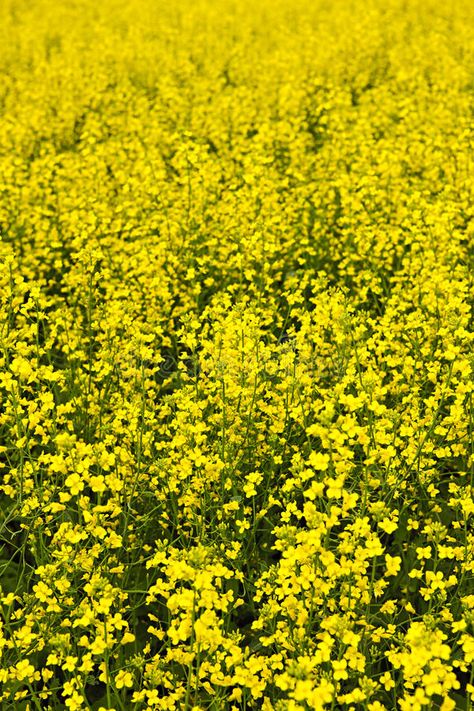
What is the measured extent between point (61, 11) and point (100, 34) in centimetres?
321

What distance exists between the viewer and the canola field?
2.87m

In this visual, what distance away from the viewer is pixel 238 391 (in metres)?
3.89

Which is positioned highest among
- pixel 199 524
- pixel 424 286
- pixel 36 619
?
pixel 424 286

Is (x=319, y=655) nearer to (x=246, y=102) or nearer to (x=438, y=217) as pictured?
(x=438, y=217)

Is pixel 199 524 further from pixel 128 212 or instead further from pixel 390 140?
pixel 390 140

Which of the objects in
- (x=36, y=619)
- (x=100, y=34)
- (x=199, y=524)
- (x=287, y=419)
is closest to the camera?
(x=36, y=619)

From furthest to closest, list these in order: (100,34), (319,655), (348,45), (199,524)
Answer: (100,34) → (348,45) → (199,524) → (319,655)

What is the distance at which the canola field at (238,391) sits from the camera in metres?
2.87

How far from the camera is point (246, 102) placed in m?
9.28

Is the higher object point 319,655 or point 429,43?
point 429,43

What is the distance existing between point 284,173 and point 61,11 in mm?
10903

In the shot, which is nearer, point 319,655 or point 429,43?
point 319,655

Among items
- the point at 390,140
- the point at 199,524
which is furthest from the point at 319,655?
the point at 390,140

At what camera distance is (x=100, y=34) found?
45.2 feet
